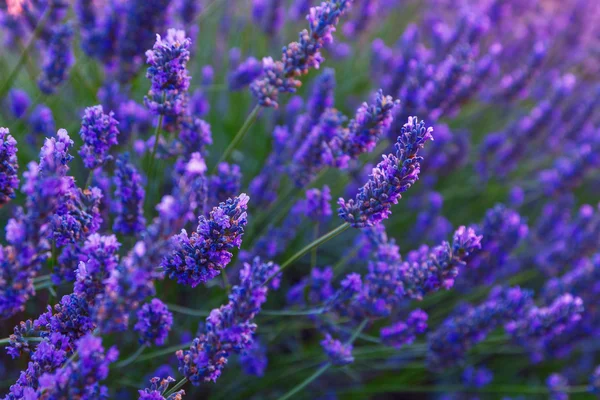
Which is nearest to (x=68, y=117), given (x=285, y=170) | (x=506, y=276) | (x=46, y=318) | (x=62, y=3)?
(x=62, y=3)

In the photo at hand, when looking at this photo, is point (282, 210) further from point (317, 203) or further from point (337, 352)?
point (337, 352)

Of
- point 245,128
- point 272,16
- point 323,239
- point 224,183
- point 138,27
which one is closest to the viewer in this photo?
point 323,239

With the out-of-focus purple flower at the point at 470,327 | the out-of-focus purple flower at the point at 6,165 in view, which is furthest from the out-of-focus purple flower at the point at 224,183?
the out-of-focus purple flower at the point at 470,327

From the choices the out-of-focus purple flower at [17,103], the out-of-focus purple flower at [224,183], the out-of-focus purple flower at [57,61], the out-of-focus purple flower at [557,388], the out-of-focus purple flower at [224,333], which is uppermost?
the out-of-focus purple flower at [17,103]

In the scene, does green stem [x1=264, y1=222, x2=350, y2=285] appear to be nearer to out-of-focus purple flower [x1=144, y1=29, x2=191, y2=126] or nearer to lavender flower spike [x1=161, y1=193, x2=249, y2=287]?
lavender flower spike [x1=161, y1=193, x2=249, y2=287]

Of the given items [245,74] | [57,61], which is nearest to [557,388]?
[245,74]

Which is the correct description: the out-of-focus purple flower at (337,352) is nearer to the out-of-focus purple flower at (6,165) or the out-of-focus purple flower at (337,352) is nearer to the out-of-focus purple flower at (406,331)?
the out-of-focus purple flower at (406,331)
